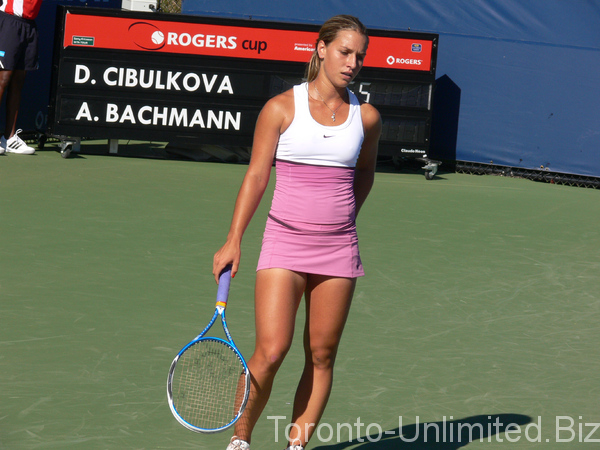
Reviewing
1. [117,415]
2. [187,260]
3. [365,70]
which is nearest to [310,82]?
[117,415]

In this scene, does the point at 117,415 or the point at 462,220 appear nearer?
the point at 117,415

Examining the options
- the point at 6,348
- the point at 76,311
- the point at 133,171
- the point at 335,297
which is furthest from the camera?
the point at 133,171

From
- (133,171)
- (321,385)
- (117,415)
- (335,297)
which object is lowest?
(117,415)

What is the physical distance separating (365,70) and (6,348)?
7.79 m

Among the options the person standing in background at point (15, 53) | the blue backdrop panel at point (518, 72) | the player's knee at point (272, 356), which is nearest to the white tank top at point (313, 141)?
the player's knee at point (272, 356)

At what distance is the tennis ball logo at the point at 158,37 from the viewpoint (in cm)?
1106

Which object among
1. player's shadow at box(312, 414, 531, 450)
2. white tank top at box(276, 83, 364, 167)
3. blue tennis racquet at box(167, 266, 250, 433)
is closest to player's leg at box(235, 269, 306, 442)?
blue tennis racquet at box(167, 266, 250, 433)

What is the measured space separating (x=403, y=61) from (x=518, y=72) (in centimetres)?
210

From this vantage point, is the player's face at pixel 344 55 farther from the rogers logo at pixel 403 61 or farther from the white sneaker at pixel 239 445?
the rogers logo at pixel 403 61

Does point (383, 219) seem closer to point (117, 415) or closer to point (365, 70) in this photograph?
point (365, 70)

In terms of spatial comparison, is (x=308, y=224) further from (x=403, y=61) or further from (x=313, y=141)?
(x=403, y=61)

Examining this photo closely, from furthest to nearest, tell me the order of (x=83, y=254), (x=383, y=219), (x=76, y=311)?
(x=383, y=219), (x=83, y=254), (x=76, y=311)

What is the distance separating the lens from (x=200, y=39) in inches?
437

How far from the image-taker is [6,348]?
4367 millimetres
